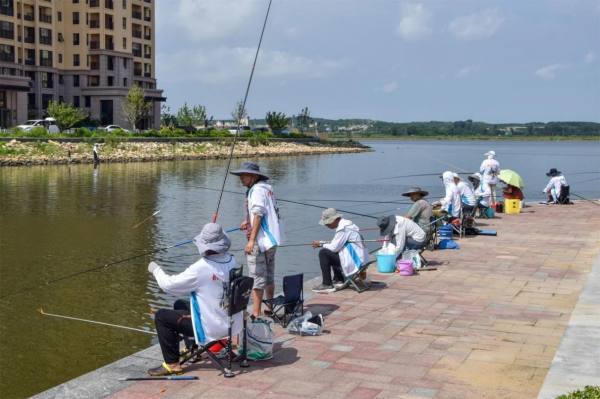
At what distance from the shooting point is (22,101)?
226 ft

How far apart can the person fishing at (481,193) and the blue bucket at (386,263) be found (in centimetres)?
682

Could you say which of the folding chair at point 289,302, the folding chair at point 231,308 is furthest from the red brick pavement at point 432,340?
the folding chair at point 289,302

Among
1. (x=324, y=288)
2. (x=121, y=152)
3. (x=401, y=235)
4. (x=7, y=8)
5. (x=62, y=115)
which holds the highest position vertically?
(x=7, y=8)

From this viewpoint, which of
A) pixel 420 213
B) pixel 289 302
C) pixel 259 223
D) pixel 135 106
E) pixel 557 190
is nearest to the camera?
pixel 259 223

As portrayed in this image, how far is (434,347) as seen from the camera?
24.2ft

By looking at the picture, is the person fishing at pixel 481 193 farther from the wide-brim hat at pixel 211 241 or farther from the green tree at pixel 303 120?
the green tree at pixel 303 120

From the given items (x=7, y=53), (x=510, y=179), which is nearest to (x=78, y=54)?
(x=7, y=53)

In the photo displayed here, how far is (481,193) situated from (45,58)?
64.0m

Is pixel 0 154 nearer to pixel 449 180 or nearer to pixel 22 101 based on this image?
pixel 22 101

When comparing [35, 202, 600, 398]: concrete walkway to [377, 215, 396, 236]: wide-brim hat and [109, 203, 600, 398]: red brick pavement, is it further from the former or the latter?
[377, 215, 396, 236]: wide-brim hat

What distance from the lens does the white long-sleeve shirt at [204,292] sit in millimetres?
6406

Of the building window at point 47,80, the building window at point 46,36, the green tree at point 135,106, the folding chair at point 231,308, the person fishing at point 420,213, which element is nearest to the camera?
the folding chair at point 231,308

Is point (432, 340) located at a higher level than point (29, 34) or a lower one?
lower

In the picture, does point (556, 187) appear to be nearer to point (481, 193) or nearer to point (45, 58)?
point (481, 193)
